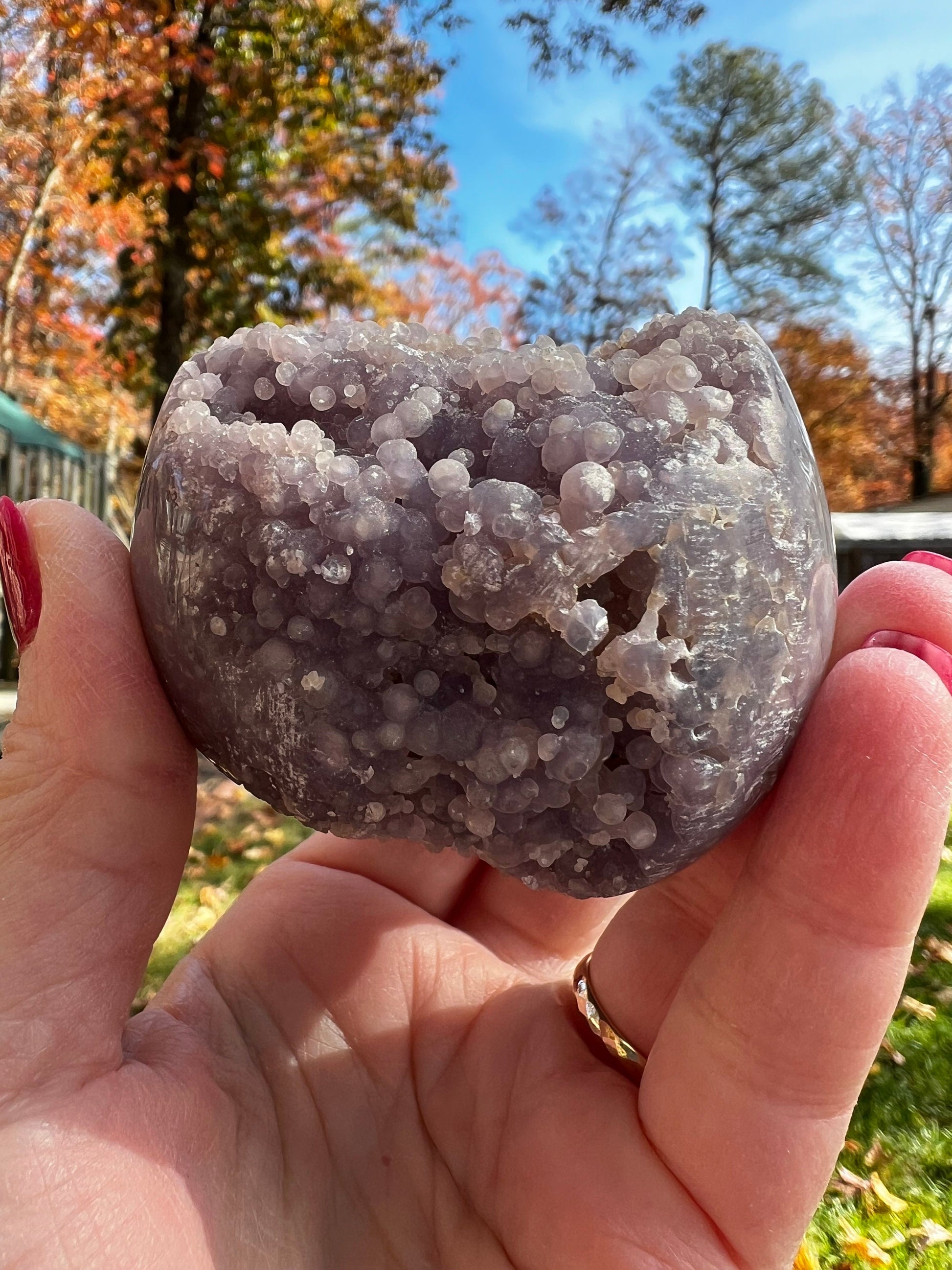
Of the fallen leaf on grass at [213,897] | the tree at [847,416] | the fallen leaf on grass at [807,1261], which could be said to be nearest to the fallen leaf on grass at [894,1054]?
the fallen leaf on grass at [807,1261]

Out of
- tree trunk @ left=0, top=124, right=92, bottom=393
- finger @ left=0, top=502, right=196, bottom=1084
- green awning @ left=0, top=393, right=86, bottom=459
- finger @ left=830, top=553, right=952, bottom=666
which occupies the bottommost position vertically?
finger @ left=0, top=502, right=196, bottom=1084

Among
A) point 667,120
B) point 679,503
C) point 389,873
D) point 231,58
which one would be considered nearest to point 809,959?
point 679,503

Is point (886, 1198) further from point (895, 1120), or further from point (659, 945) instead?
point (659, 945)

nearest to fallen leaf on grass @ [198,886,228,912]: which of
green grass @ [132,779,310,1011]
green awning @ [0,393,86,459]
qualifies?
green grass @ [132,779,310,1011]

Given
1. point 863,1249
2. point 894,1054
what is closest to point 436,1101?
point 863,1249

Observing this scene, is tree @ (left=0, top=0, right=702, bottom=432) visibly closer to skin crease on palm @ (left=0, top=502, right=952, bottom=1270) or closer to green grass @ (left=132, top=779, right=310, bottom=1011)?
green grass @ (left=132, top=779, right=310, bottom=1011)

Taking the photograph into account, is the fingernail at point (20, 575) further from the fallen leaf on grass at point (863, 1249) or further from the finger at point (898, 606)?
the fallen leaf on grass at point (863, 1249)
